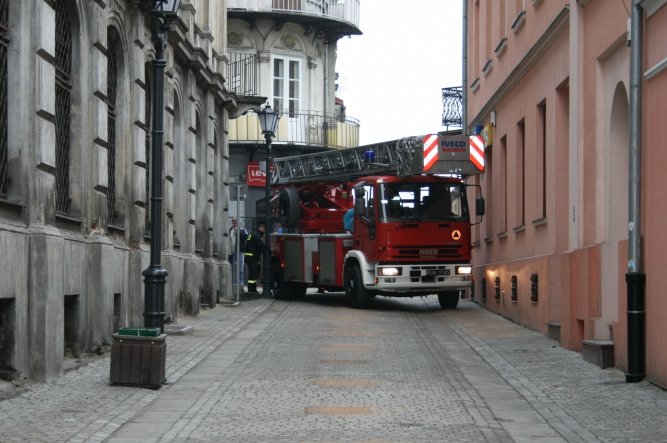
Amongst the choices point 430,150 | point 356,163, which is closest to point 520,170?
point 430,150

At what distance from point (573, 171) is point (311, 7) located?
2926cm

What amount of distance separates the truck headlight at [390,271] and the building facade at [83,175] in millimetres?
3703

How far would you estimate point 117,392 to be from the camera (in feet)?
40.8

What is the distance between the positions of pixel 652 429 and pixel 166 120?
13.6m

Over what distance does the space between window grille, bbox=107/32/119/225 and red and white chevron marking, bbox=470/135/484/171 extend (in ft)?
30.4

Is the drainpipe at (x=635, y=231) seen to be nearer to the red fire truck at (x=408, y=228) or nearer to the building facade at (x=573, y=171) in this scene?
the building facade at (x=573, y=171)

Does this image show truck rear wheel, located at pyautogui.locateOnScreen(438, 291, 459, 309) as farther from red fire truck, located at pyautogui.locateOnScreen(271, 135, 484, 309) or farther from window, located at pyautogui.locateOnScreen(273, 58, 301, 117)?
window, located at pyautogui.locateOnScreen(273, 58, 301, 117)

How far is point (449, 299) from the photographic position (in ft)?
87.5

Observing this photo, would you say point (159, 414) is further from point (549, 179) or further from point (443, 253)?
point (443, 253)

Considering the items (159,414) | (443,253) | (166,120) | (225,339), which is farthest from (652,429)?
(443,253)

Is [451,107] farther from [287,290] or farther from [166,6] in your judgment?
[166,6]

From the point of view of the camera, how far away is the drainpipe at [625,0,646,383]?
1301cm

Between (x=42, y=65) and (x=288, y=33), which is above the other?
(x=288, y=33)

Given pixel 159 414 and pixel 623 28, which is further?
pixel 623 28
